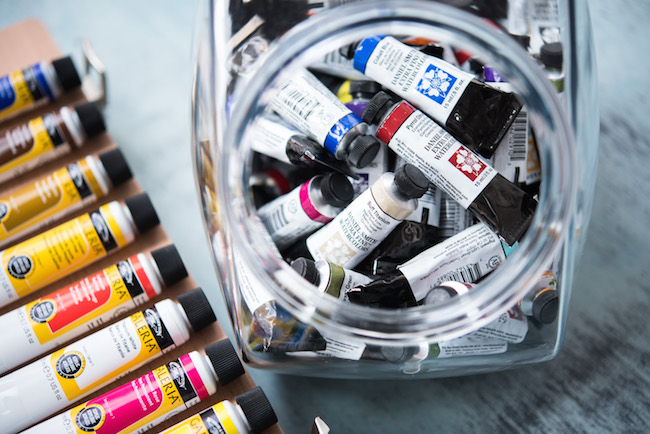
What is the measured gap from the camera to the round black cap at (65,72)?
27.4 inches

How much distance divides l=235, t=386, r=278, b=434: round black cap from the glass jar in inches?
1.5

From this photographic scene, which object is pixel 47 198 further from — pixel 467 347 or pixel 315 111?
pixel 467 347

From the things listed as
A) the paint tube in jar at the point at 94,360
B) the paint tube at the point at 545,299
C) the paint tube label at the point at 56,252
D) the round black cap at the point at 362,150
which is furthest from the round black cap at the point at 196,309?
the paint tube at the point at 545,299

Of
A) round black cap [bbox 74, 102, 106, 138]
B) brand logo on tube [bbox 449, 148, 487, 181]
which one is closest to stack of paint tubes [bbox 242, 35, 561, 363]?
brand logo on tube [bbox 449, 148, 487, 181]

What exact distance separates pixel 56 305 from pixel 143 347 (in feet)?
0.32

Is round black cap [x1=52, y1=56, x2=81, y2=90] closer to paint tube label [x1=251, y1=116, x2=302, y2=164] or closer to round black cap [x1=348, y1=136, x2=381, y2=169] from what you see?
paint tube label [x1=251, y1=116, x2=302, y2=164]

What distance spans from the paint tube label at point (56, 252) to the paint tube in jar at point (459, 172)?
1.01ft

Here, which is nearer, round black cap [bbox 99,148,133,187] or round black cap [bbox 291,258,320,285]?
round black cap [bbox 291,258,320,285]

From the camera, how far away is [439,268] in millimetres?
570

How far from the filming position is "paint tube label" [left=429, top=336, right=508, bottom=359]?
0.57m

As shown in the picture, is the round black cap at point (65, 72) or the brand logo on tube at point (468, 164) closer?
the brand logo on tube at point (468, 164)

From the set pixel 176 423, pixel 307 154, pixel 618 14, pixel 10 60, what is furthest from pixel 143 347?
pixel 618 14

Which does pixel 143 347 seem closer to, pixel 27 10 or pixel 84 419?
pixel 84 419

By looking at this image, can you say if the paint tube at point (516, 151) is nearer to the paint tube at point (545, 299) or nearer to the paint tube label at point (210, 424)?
the paint tube at point (545, 299)
